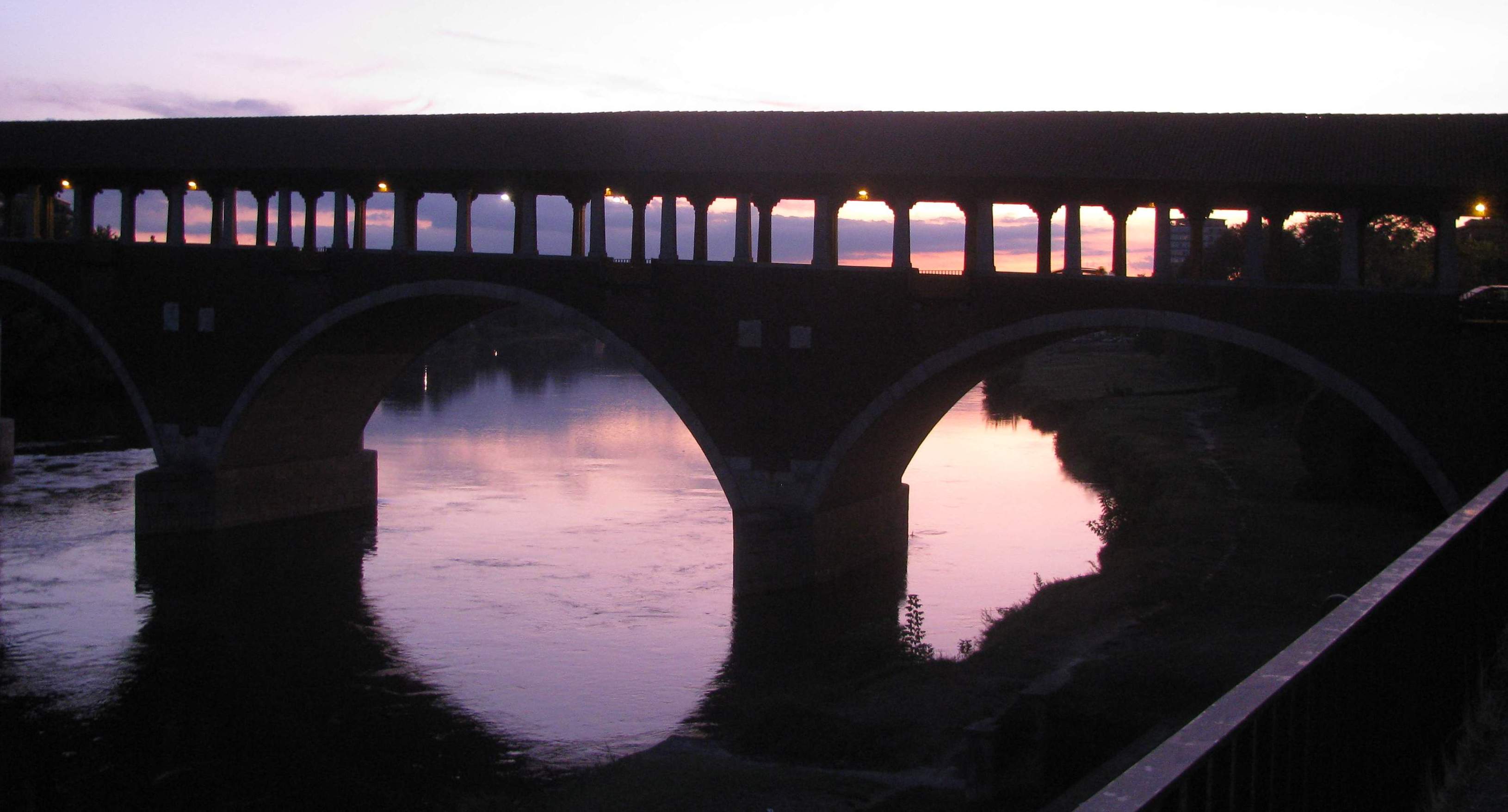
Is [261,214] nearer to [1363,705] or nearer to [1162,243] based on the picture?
[1162,243]

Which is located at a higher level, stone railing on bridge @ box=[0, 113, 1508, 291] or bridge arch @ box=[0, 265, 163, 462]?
stone railing on bridge @ box=[0, 113, 1508, 291]

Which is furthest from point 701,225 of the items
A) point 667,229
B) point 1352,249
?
point 1352,249

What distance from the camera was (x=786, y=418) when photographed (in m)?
22.6

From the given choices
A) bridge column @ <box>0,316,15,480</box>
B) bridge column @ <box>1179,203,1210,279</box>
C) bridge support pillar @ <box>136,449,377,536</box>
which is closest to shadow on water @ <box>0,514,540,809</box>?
bridge support pillar @ <box>136,449,377,536</box>

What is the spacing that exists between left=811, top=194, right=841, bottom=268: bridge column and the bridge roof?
27 cm

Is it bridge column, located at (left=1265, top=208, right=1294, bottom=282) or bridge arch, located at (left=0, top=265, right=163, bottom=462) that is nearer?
bridge column, located at (left=1265, top=208, right=1294, bottom=282)

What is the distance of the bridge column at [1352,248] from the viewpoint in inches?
742

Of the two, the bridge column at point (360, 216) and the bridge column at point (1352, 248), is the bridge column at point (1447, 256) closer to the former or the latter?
the bridge column at point (1352, 248)

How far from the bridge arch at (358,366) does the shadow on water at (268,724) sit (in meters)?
4.83

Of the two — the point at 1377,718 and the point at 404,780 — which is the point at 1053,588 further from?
the point at 1377,718

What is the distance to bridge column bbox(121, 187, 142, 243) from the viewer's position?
28.6 meters

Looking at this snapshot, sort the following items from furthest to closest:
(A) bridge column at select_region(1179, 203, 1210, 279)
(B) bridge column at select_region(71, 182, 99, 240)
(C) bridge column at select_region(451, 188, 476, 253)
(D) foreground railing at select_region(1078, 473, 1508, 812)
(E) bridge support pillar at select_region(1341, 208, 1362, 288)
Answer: (B) bridge column at select_region(71, 182, 99, 240), (C) bridge column at select_region(451, 188, 476, 253), (A) bridge column at select_region(1179, 203, 1210, 279), (E) bridge support pillar at select_region(1341, 208, 1362, 288), (D) foreground railing at select_region(1078, 473, 1508, 812)

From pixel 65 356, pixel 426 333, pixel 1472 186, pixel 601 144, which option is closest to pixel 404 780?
pixel 601 144

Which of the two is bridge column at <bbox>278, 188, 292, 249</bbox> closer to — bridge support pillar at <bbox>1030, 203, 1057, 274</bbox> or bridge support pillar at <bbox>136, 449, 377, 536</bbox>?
bridge support pillar at <bbox>136, 449, 377, 536</bbox>
